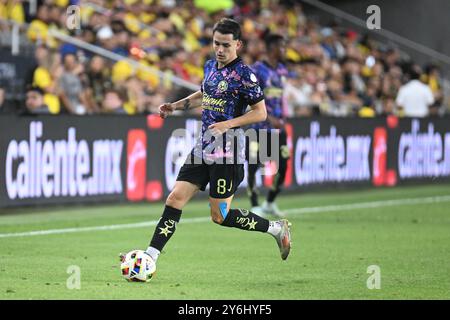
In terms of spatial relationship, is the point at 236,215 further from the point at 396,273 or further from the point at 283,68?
the point at 283,68

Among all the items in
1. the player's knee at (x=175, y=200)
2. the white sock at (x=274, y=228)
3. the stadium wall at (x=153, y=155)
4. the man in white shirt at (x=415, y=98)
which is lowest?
the white sock at (x=274, y=228)

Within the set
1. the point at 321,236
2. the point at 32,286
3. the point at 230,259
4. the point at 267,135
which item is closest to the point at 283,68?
the point at 267,135

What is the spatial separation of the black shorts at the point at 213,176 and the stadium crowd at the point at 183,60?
641 centimetres

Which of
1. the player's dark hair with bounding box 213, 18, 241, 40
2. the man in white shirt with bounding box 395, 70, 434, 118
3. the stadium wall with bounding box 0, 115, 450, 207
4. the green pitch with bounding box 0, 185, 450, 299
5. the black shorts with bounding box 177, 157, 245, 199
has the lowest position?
the green pitch with bounding box 0, 185, 450, 299

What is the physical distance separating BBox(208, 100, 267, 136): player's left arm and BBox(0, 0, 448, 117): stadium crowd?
6468 mm

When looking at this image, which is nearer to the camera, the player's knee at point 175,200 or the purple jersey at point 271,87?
the player's knee at point 175,200

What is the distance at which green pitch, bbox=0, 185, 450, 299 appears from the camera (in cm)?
910

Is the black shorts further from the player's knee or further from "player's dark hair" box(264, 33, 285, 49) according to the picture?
"player's dark hair" box(264, 33, 285, 49)

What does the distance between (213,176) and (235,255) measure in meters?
2.10

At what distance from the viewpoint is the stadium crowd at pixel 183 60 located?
18.3 m

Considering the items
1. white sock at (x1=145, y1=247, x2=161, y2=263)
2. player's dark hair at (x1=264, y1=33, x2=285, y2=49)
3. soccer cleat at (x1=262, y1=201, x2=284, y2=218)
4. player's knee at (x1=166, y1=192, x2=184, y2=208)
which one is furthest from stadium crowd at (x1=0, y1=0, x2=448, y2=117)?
white sock at (x1=145, y1=247, x2=161, y2=263)

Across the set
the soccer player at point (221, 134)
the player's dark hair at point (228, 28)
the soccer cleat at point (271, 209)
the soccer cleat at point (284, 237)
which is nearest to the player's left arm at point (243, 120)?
the soccer player at point (221, 134)

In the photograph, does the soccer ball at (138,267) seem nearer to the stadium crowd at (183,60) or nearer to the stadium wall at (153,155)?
the stadium wall at (153,155)

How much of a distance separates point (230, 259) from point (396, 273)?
1923mm
